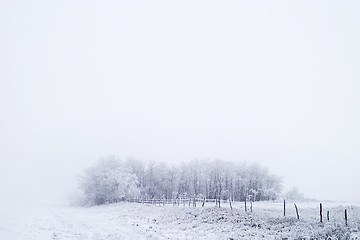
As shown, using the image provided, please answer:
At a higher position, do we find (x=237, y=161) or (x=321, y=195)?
(x=237, y=161)

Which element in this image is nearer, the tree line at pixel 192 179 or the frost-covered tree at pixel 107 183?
the frost-covered tree at pixel 107 183

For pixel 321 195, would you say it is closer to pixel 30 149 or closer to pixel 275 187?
pixel 275 187

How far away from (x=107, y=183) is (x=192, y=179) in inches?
1214

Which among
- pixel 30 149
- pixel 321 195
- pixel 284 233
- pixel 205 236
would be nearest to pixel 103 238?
pixel 205 236

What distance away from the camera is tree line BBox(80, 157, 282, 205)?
85.2 m

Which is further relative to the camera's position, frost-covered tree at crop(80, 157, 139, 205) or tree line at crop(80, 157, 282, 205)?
tree line at crop(80, 157, 282, 205)

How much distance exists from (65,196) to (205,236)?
9031 cm

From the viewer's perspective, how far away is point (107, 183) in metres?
80.4

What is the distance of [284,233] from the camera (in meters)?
23.1

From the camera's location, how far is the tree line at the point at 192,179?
85.2 m

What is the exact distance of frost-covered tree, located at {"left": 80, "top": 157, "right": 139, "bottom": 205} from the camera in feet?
258

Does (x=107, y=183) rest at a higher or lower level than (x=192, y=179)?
lower

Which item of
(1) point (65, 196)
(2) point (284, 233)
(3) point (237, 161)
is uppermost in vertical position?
(3) point (237, 161)

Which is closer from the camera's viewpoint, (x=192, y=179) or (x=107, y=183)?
(x=107, y=183)
